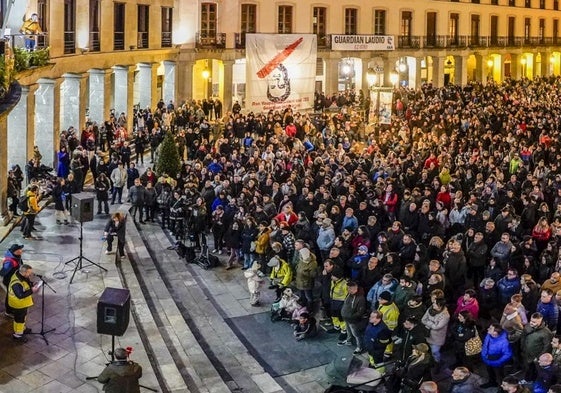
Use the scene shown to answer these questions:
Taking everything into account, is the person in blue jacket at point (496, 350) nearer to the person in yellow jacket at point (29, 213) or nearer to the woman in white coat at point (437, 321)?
the woman in white coat at point (437, 321)

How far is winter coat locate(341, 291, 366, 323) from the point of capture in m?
14.1

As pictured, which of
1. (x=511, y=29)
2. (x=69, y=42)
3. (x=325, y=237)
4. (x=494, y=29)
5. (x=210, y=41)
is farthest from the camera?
(x=511, y=29)

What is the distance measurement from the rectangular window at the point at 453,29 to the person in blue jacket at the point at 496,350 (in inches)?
1928

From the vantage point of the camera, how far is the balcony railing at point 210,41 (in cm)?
4431

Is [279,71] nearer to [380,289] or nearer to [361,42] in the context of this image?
[361,42]

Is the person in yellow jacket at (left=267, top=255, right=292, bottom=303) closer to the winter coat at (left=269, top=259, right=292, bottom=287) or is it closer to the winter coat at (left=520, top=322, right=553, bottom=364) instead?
the winter coat at (left=269, top=259, right=292, bottom=287)

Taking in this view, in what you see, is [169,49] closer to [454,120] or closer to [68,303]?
[454,120]

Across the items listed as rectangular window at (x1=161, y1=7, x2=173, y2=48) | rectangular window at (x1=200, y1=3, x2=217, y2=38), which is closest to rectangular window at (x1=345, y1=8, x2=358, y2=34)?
rectangular window at (x1=200, y1=3, x2=217, y2=38)

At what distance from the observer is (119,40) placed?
36312 mm

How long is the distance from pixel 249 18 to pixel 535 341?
3820 centimetres

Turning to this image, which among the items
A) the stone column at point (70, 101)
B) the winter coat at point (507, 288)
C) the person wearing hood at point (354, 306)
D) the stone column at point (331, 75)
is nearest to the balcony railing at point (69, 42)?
the stone column at point (70, 101)

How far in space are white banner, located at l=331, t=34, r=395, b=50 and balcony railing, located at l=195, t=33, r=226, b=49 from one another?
21.6ft

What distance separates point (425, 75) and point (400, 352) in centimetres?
4943

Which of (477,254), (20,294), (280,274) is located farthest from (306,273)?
(20,294)
